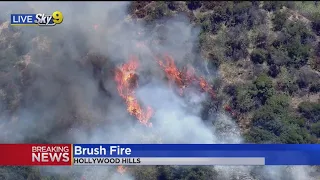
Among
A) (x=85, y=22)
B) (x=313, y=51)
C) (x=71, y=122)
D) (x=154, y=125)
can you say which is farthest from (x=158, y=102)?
(x=313, y=51)

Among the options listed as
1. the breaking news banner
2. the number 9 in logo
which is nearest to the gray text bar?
the breaking news banner

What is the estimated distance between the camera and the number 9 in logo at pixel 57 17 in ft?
187

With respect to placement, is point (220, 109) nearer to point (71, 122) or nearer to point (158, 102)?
point (158, 102)

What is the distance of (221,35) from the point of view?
6500cm

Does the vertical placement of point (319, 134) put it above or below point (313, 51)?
below

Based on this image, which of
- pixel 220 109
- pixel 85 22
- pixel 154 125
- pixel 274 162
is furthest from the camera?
pixel 85 22

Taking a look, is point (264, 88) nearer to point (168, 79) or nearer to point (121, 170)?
point (168, 79)

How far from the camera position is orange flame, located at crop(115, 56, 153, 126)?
56.1 meters

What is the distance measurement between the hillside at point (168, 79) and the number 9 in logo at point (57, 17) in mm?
1438

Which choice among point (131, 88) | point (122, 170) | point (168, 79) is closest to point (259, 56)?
point (168, 79)

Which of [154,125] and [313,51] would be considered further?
[313,51]

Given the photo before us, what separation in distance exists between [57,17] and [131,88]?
28.5 feet

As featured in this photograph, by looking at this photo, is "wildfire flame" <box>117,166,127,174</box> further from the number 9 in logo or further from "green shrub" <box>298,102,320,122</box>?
"green shrub" <box>298,102,320,122</box>

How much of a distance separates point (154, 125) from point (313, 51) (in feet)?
58.5
